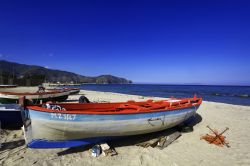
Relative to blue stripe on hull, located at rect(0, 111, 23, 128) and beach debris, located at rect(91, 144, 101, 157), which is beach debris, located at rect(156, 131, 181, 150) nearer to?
beach debris, located at rect(91, 144, 101, 157)

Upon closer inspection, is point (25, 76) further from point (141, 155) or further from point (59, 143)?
point (141, 155)

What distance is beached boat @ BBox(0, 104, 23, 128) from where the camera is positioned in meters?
6.73

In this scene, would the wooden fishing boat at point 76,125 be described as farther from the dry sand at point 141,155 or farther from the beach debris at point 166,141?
the beach debris at point 166,141

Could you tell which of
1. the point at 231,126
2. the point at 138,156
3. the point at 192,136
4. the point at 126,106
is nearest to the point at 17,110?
the point at 126,106

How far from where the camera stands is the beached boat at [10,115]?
22.1 ft

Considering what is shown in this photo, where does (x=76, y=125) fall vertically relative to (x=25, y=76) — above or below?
below

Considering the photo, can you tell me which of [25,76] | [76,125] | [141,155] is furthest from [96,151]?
[25,76]

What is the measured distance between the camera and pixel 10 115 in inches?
269

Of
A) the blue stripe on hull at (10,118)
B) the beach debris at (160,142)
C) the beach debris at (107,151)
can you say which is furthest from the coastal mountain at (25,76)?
the beach debris at (160,142)

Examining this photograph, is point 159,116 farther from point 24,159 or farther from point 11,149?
point 11,149

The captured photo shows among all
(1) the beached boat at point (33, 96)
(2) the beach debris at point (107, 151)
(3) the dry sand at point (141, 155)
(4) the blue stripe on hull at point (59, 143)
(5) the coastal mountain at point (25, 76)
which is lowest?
(3) the dry sand at point (141, 155)

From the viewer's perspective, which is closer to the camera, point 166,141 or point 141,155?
point 141,155

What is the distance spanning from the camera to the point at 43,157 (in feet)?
16.2

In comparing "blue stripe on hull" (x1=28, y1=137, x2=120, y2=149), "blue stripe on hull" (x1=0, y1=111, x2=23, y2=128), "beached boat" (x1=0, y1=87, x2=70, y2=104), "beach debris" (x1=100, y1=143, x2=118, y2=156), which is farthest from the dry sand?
"beached boat" (x1=0, y1=87, x2=70, y2=104)
